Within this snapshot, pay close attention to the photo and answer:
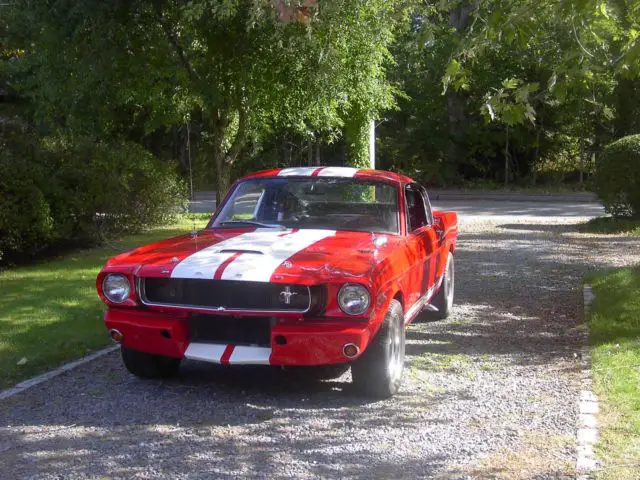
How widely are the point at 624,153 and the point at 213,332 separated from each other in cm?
1309

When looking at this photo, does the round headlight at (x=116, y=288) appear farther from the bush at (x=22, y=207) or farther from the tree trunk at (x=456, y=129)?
the tree trunk at (x=456, y=129)

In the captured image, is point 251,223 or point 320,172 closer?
point 251,223

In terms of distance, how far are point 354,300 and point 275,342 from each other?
57cm

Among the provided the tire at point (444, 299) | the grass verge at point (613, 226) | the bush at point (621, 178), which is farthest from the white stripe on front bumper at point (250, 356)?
the bush at point (621, 178)

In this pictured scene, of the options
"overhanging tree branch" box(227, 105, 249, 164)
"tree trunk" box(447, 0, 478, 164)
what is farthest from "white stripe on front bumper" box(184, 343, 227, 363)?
"tree trunk" box(447, 0, 478, 164)

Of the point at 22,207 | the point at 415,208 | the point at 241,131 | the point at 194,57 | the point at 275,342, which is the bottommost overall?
the point at 275,342

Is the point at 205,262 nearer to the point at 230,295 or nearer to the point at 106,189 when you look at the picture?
the point at 230,295

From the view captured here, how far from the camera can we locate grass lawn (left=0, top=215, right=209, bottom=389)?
22.5ft

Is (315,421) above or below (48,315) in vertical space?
below

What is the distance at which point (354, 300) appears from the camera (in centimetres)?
522

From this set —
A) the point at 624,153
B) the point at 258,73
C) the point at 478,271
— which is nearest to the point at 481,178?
the point at 624,153

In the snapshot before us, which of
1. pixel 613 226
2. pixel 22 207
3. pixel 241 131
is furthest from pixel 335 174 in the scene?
pixel 613 226

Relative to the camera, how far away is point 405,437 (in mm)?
4910

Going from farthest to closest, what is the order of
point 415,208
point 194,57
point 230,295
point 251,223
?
1. point 194,57
2. point 415,208
3. point 251,223
4. point 230,295
